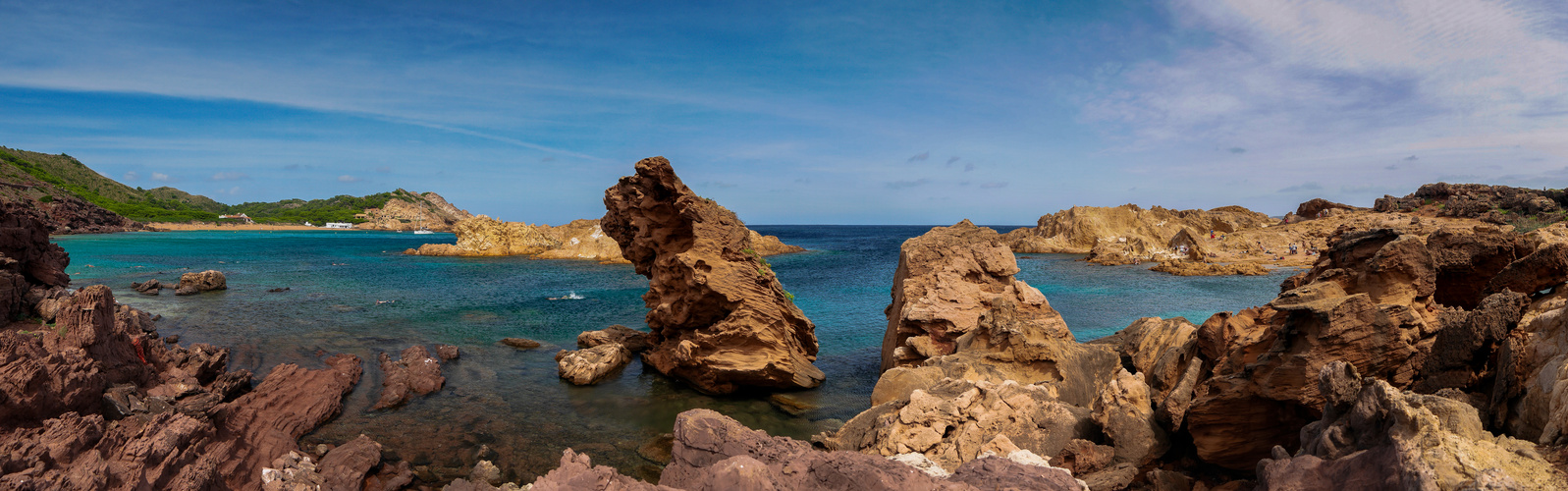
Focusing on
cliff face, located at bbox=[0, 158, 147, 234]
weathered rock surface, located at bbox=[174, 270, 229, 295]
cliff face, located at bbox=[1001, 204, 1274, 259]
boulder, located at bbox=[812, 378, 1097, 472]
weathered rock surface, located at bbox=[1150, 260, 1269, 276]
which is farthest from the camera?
cliff face, located at bbox=[0, 158, 147, 234]

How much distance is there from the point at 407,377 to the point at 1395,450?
16.9 m

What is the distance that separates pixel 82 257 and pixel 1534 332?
2829 inches

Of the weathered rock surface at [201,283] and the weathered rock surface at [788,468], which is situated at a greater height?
the weathered rock surface at [788,468]

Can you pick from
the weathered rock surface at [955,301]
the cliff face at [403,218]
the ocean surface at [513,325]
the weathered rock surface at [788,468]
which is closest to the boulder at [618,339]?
the ocean surface at [513,325]

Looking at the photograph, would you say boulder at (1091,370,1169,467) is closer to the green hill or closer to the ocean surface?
the ocean surface

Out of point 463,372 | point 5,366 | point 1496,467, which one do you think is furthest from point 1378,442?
point 463,372

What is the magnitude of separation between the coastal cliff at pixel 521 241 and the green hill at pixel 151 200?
70.3 metres

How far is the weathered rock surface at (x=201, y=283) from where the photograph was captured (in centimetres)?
2961

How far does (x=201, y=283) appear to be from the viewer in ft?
99.6

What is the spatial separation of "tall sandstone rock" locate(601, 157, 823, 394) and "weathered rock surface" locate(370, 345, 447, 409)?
5.35 m

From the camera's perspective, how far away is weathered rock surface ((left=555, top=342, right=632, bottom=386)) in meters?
15.7

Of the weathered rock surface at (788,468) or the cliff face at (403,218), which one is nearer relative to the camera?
the weathered rock surface at (788,468)

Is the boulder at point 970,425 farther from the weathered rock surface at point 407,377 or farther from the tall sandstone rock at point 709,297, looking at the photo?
the weathered rock surface at point 407,377

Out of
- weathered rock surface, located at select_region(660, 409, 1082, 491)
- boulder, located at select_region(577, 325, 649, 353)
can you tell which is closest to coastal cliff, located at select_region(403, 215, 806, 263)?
boulder, located at select_region(577, 325, 649, 353)
